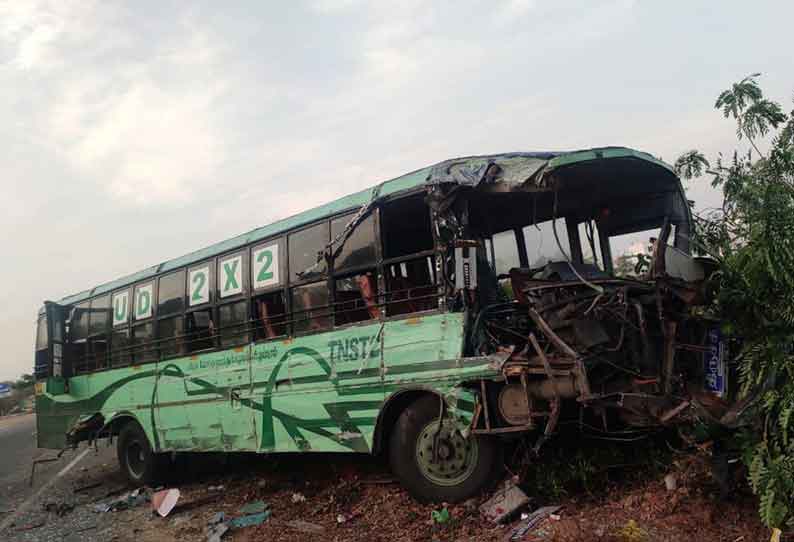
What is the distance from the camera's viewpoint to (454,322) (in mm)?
4957

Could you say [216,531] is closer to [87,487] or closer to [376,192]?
[376,192]

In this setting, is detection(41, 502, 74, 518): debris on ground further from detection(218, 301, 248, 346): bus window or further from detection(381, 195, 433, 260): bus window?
detection(381, 195, 433, 260): bus window

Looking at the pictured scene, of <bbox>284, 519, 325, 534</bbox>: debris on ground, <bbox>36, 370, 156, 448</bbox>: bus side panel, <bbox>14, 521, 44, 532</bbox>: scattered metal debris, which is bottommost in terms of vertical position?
<bbox>14, 521, 44, 532</bbox>: scattered metal debris

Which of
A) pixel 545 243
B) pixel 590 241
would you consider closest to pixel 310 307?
pixel 545 243

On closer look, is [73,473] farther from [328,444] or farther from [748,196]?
[748,196]

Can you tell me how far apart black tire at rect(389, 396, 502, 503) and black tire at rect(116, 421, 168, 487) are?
14.9 feet

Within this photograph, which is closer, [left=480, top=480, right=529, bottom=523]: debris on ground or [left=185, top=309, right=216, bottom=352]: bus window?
[left=480, top=480, right=529, bottom=523]: debris on ground

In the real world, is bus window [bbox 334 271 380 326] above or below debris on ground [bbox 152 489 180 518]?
above

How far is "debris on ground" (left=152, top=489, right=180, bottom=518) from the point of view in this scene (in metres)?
6.83

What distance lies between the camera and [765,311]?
3.98 m

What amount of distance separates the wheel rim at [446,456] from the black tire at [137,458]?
4.87 meters

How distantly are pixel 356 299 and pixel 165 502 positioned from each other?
132 inches

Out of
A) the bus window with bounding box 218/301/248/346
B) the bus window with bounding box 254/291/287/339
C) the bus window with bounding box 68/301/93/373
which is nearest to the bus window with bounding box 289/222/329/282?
the bus window with bounding box 254/291/287/339

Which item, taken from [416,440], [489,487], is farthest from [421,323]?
[489,487]
